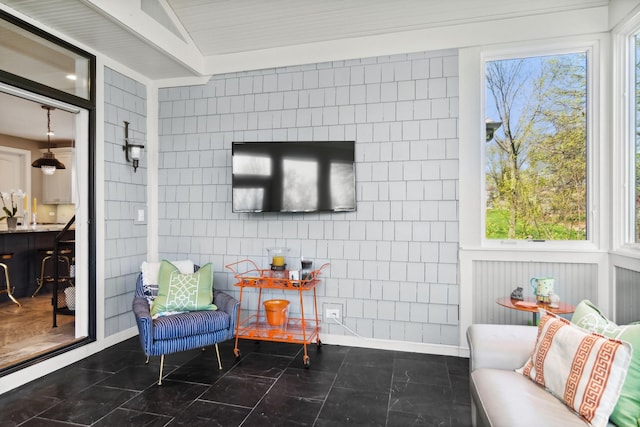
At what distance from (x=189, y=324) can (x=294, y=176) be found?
61.9 inches

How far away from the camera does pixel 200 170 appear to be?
411 cm

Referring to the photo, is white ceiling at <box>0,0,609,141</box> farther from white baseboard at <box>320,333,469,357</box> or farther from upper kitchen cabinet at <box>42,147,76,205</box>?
upper kitchen cabinet at <box>42,147,76,205</box>

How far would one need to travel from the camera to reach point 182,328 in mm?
2910

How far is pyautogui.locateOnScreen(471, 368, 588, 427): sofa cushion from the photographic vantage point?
152 centimetres

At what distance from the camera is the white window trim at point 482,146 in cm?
308

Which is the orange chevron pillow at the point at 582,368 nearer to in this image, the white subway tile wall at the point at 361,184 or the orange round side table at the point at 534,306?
the orange round side table at the point at 534,306

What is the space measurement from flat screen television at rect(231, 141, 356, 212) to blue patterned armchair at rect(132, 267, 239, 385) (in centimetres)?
102

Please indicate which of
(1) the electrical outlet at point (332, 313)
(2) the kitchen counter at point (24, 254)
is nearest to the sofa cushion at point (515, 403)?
(1) the electrical outlet at point (332, 313)

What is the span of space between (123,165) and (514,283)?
148 inches

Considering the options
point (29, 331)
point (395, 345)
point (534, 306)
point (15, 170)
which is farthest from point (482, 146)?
point (15, 170)

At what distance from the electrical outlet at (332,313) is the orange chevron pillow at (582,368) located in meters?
2.01

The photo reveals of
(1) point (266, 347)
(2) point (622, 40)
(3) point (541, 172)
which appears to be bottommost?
(1) point (266, 347)

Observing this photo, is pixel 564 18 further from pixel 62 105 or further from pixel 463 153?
pixel 62 105

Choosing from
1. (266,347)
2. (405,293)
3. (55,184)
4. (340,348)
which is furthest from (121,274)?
(55,184)
